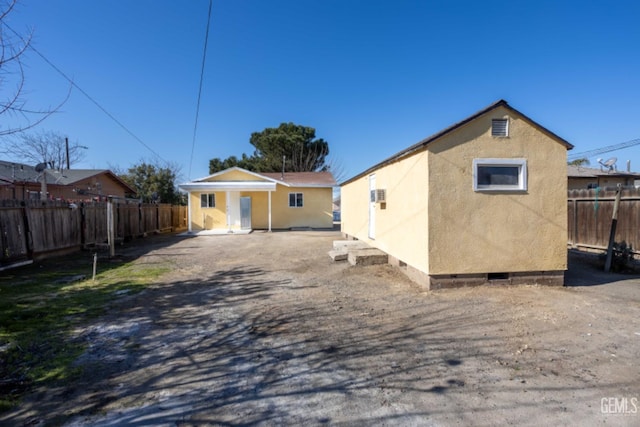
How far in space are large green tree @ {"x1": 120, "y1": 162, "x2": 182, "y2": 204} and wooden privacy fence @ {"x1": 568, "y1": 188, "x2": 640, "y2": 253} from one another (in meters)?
27.1

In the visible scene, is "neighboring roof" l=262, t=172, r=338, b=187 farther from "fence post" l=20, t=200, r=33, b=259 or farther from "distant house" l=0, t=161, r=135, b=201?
"fence post" l=20, t=200, r=33, b=259

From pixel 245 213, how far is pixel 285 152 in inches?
628

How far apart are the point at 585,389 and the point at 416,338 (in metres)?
1.58

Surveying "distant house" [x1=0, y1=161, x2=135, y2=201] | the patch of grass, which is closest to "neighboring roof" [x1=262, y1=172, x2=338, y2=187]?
"distant house" [x1=0, y1=161, x2=135, y2=201]

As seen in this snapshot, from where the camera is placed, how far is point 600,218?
9.49 metres

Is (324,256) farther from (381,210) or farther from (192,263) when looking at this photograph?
(192,263)

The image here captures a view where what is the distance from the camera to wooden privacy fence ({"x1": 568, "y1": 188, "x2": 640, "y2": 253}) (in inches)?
332

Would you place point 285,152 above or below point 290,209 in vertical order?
above

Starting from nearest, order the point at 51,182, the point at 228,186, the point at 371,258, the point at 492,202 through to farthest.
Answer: the point at 492,202, the point at 371,258, the point at 228,186, the point at 51,182

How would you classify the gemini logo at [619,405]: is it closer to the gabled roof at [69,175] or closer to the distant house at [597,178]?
the distant house at [597,178]

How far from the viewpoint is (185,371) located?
3164 mm

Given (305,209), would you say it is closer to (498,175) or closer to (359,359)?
(498,175)

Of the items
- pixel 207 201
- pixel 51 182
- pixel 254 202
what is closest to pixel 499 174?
pixel 254 202

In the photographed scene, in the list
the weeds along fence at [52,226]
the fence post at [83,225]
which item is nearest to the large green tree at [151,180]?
the weeds along fence at [52,226]
